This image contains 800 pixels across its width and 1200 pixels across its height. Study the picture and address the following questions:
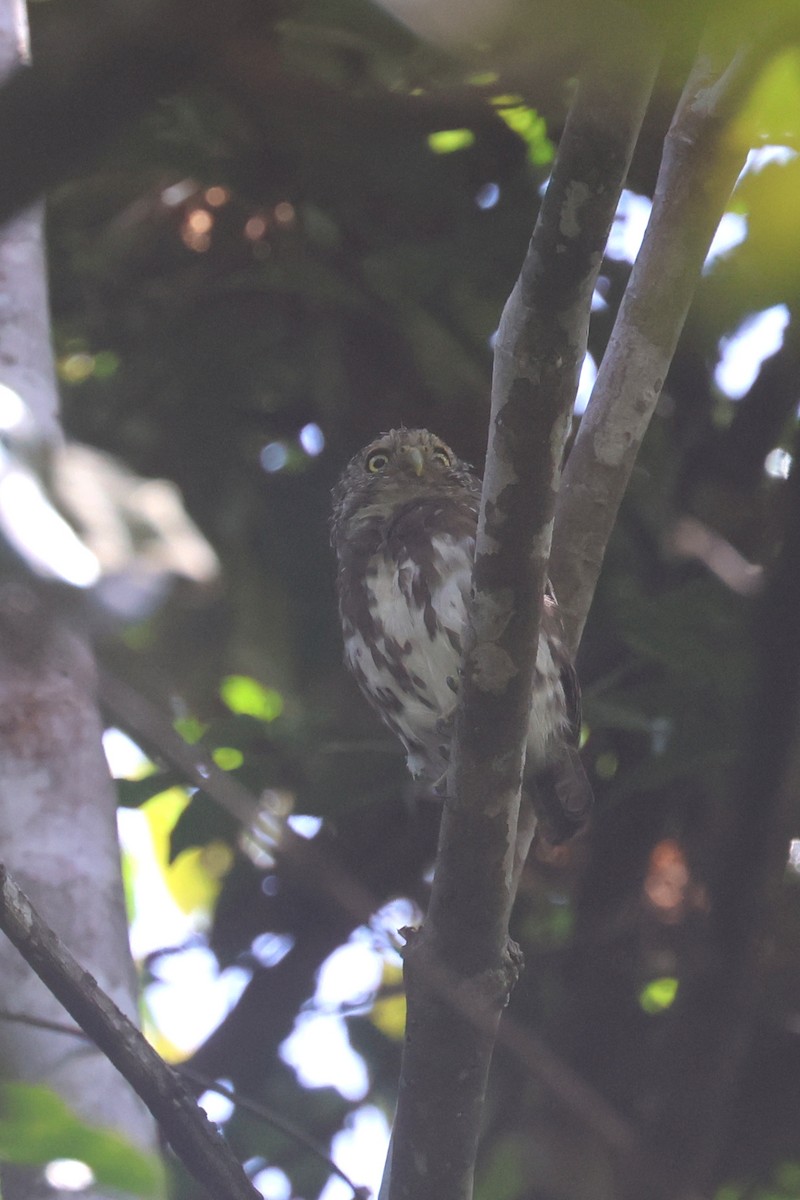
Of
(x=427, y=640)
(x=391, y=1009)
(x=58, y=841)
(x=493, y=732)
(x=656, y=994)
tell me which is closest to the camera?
(x=493, y=732)

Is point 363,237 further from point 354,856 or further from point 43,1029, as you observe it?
point 43,1029

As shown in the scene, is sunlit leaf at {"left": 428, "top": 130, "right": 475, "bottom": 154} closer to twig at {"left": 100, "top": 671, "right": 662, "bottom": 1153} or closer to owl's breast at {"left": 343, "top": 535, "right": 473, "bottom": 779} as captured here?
owl's breast at {"left": 343, "top": 535, "right": 473, "bottom": 779}

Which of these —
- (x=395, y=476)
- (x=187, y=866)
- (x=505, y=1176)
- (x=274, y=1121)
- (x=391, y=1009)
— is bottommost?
(x=391, y=1009)

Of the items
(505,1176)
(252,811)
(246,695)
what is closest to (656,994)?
(505,1176)

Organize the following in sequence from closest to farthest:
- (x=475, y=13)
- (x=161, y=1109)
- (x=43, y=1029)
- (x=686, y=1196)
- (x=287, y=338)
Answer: (x=475, y=13) < (x=686, y=1196) < (x=161, y=1109) < (x=43, y=1029) < (x=287, y=338)

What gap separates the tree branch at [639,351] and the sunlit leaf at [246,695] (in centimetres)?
121

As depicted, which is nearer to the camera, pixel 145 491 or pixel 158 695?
pixel 145 491

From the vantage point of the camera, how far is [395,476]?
4.32 metres

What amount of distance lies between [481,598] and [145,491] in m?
0.79

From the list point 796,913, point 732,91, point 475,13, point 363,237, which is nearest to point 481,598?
point 732,91

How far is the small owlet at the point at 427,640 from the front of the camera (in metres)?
3.57

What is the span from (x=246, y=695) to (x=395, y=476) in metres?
0.86

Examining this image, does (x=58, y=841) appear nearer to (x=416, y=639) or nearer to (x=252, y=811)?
(x=416, y=639)

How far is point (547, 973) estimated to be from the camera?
3750 mm
